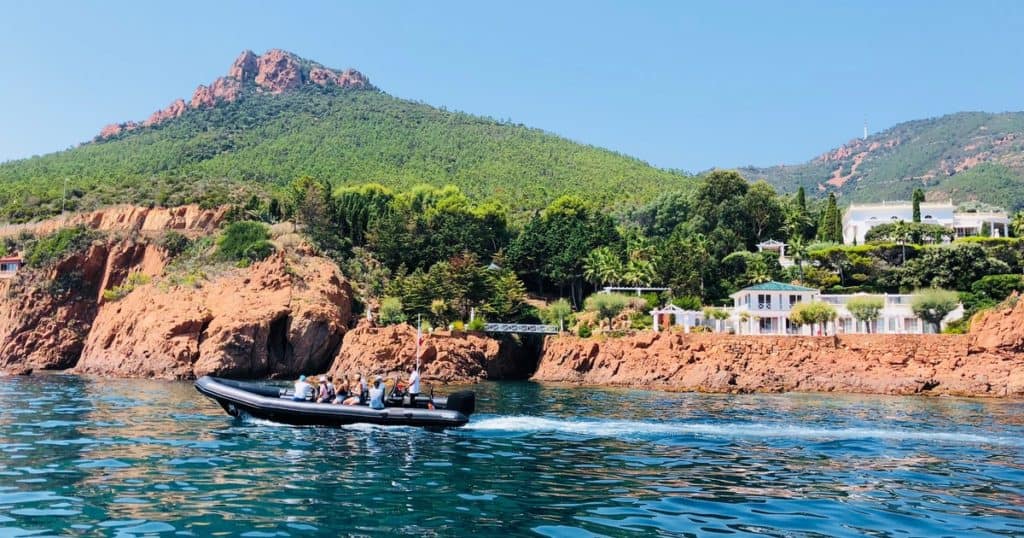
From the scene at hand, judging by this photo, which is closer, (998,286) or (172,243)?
(998,286)

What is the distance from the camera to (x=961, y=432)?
27.0m

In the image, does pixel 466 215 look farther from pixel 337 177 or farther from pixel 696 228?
pixel 337 177

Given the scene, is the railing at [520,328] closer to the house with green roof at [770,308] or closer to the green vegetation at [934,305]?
the house with green roof at [770,308]

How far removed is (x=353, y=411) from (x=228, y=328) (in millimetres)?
34591

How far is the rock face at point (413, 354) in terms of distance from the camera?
5595cm

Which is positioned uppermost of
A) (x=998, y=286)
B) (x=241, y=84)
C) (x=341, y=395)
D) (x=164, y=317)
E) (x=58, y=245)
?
(x=241, y=84)

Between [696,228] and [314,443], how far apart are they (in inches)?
2621

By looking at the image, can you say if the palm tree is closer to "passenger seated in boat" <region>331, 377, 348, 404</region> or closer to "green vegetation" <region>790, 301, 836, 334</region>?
"green vegetation" <region>790, 301, 836, 334</region>

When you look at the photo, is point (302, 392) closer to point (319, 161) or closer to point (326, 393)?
point (326, 393)

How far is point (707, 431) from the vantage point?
1028 inches

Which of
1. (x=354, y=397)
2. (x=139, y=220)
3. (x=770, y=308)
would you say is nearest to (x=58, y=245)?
(x=139, y=220)

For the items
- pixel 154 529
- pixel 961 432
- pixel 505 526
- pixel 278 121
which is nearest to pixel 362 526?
pixel 505 526

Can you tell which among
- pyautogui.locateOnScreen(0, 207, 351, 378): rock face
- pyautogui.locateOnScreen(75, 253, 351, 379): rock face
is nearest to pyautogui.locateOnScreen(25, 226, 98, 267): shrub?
pyautogui.locateOnScreen(0, 207, 351, 378): rock face

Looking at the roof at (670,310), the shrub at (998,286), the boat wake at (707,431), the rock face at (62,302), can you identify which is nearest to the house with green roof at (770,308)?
the roof at (670,310)
